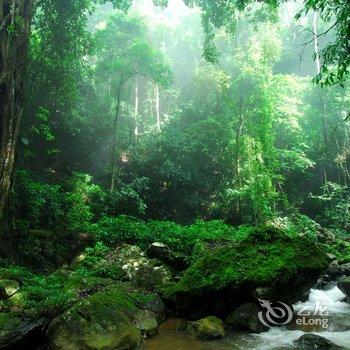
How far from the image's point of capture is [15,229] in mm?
9273

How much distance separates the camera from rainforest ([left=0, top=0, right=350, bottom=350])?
5.79 metres

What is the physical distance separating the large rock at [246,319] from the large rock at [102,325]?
1.44 m

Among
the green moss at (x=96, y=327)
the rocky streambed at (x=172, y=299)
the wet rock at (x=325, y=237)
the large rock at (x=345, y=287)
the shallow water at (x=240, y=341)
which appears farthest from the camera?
the wet rock at (x=325, y=237)

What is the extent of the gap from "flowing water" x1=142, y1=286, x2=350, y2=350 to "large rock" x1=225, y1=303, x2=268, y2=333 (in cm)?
13

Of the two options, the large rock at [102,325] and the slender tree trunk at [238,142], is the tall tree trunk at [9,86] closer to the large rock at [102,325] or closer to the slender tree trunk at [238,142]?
the large rock at [102,325]

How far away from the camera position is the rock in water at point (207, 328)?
19.2 feet

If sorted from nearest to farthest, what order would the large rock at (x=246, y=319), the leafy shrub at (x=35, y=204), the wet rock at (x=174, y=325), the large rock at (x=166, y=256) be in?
1. the large rock at (x=246, y=319)
2. the wet rock at (x=174, y=325)
3. the large rock at (x=166, y=256)
4. the leafy shrub at (x=35, y=204)

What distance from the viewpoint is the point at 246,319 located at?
6297mm

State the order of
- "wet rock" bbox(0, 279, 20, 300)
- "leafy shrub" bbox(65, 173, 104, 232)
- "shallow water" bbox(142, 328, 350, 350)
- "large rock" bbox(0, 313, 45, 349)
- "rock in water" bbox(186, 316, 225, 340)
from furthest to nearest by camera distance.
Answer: "leafy shrub" bbox(65, 173, 104, 232) < "rock in water" bbox(186, 316, 225, 340) < "wet rock" bbox(0, 279, 20, 300) < "shallow water" bbox(142, 328, 350, 350) < "large rock" bbox(0, 313, 45, 349)

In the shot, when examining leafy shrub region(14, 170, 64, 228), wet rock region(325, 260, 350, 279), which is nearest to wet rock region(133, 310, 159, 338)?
leafy shrub region(14, 170, 64, 228)

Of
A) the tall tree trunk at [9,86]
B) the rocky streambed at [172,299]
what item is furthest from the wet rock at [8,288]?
the tall tree trunk at [9,86]

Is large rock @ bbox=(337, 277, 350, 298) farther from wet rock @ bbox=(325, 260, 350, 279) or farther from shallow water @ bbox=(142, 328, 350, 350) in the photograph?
shallow water @ bbox=(142, 328, 350, 350)

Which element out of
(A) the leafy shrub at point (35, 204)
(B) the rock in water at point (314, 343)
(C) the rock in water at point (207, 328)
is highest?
(A) the leafy shrub at point (35, 204)

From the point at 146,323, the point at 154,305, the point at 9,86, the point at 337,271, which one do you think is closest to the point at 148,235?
the point at 154,305
